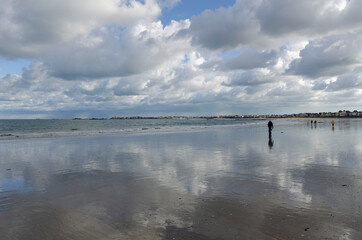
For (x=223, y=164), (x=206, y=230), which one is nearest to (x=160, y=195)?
(x=206, y=230)

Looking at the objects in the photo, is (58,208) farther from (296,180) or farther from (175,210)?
(296,180)

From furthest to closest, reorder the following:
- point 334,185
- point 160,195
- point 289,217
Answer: point 334,185 < point 160,195 < point 289,217

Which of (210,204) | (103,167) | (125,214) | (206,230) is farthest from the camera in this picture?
(103,167)

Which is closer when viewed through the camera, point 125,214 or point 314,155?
point 125,214

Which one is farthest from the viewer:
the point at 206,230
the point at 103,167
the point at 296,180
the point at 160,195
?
the point at 103,167

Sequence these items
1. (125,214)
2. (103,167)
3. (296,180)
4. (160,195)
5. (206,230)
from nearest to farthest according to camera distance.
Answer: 1. (206,230)
2. (125,214)
3. (160,195)
4. (296,180)
5. (103,167)

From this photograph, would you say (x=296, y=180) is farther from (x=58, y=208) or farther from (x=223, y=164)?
(x=58, y=208)

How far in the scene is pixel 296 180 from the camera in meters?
11.0

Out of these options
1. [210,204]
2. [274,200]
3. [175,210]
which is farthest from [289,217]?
[175,210]

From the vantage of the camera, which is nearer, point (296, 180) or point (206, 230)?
point (206, 230)

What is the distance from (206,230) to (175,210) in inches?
62.4

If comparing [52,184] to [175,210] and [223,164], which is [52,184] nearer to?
[175,210]

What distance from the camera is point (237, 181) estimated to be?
11.0 m

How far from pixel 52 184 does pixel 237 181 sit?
8282 millimetres
